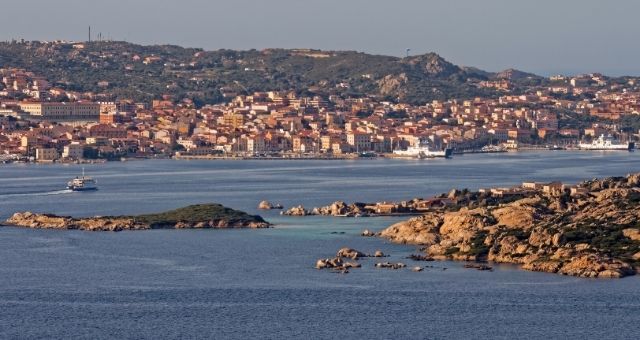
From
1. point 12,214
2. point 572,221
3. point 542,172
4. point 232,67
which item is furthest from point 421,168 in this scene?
point 232,67

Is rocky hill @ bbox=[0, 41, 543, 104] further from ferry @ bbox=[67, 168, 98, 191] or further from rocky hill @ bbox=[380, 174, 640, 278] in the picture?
rocky hill @ bbox=[380, 174, 640, 278]

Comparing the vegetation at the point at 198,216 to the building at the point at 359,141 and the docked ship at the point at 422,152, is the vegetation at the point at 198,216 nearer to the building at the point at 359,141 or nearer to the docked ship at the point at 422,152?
the docked ship at the point at 422,152

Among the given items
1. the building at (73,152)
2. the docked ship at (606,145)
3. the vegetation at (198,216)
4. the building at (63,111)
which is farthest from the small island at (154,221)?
the docked ship at (606,145)

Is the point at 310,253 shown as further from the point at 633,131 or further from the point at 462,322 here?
the point at 633,131

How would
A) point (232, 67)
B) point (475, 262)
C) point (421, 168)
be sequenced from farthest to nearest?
point (232, 67)
point (421, 168)
point (475, 262)

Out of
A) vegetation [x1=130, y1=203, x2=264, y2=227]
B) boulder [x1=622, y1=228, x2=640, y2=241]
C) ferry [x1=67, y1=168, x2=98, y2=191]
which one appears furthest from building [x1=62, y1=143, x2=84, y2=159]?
boulder [x1=622, y1=228, x2=640, y2=241]

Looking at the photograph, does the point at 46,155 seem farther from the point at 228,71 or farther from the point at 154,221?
the point at 228,71
